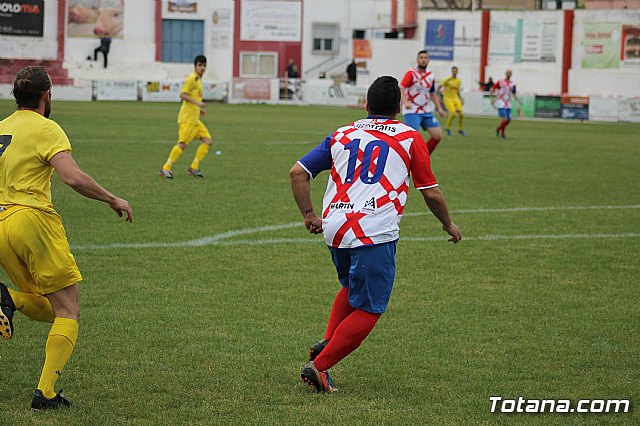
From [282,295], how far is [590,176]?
11.8m

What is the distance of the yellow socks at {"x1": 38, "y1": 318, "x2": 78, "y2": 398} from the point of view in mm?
5312

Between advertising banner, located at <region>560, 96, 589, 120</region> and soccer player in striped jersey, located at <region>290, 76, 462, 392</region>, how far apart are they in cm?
3828

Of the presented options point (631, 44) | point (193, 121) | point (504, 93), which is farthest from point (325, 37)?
point (193, 121)

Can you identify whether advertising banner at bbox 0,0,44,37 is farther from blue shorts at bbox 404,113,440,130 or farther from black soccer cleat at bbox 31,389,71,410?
black soccer cleat at bbox 31,389,71,410

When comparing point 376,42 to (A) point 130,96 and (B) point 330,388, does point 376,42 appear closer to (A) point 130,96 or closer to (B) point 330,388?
(A) point 130,96

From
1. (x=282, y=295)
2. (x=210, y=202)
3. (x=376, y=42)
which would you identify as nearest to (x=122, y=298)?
(x=282, y=295)

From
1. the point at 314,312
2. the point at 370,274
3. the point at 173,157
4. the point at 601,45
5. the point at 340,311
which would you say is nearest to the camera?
the point at 370,274

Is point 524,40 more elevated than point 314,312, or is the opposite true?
point 524,40

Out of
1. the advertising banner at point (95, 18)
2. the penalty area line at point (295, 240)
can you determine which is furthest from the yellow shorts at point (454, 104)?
the advertising banner at point (95, 18)

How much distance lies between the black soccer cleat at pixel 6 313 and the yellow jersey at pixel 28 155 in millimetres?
472

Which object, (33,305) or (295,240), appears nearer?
(33,305)

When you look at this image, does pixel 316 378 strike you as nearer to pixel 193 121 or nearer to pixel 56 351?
pixel 56 351

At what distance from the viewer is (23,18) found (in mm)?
57438

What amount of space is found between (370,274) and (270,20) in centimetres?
5707
